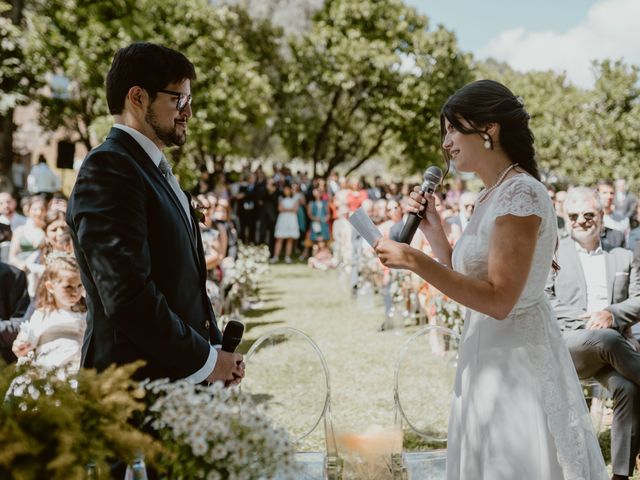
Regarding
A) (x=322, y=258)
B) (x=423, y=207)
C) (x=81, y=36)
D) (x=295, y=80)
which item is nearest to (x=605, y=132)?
(x=322, y=258)

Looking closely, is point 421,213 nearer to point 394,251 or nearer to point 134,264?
point 394,251

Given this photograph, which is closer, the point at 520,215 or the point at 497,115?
the point at 520,215

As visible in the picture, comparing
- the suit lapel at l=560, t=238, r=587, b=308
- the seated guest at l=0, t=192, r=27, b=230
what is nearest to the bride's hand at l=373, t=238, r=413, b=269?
the suit lapel at l=560, t=238, r=587, b=308

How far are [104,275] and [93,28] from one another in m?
16.8

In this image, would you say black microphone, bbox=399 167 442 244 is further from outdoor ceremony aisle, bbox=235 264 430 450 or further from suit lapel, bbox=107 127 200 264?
outdoor ceremony aisle, bbox=235 264 430 450

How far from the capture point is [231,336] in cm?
241

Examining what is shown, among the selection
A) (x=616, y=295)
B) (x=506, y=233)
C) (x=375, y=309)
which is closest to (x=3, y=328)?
(x=506, y=233)

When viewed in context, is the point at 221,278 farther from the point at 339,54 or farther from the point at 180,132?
the point at 339,54

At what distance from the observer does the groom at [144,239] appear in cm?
207

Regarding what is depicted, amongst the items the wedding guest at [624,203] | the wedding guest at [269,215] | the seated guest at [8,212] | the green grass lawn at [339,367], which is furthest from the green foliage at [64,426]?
the wedding guest at [269,215]

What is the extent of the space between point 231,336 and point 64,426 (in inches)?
40.6

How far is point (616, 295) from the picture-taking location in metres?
5.12

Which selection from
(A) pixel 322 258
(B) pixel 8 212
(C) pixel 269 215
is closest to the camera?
(B) pixel 8 212

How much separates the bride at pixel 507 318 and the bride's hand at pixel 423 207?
22 centimetres
